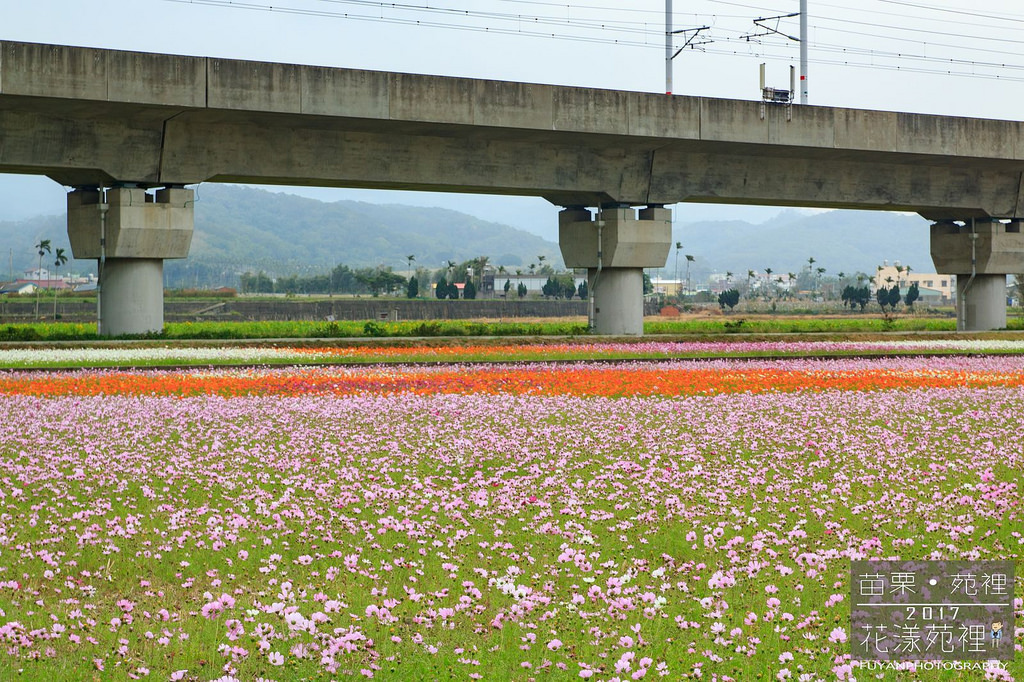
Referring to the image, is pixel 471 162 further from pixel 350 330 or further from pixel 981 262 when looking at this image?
pixel 981 262

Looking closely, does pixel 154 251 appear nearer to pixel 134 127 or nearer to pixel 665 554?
pixel 134 127

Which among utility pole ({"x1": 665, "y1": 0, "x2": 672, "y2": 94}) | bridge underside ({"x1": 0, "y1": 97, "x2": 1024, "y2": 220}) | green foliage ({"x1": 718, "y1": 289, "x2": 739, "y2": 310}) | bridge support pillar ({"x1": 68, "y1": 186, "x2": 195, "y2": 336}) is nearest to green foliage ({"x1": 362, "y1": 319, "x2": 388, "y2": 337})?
bridge underside ({"x1": 0, "y1": 97, "x2": 1024, "y2": 220})

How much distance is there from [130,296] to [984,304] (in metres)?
34.8

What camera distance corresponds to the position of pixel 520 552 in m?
8.80

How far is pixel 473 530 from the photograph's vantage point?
950 cm

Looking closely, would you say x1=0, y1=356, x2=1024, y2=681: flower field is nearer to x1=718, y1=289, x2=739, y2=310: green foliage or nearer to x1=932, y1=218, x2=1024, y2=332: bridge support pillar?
x1=932, y1=218, x2=1024, y2=332: bridge support pillar

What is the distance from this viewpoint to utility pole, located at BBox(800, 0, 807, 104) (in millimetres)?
46281

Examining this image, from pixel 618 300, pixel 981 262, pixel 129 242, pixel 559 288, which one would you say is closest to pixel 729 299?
pixel 559 288

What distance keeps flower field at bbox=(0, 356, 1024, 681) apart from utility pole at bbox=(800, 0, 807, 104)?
29463mm

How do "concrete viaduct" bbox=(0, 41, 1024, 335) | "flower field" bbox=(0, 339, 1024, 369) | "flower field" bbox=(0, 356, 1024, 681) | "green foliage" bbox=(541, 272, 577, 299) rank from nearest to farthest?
"flower field" bbox=(0, 356, 1024, 681) → "flower field" bbox=(0, 339, 1024, 369) → "concrete viaduct" bbox=(0, 41, 1024, 335) → "green foliage" bbox=(541, 272, 577, 299)

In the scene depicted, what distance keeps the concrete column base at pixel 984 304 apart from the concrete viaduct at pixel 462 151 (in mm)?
424

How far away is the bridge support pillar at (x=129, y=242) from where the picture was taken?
111 feet

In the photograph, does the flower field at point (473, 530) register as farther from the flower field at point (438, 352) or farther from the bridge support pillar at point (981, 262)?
the bridge support pillar at point (981, 262)

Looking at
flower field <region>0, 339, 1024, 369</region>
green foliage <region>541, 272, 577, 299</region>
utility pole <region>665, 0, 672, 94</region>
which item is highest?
utility pole <region>665, 0, 672, 94</region>
